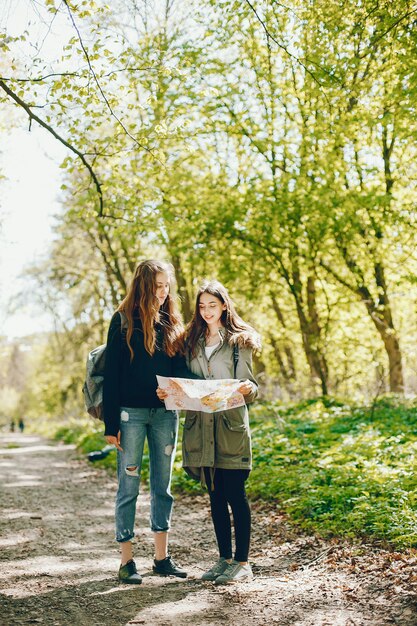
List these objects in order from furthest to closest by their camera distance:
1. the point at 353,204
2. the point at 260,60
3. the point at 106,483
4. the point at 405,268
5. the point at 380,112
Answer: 1. the point at 405,268
2. the point at 260,60
3. the point at 353,204
4. the point at 106,483
5. the point at 380,112

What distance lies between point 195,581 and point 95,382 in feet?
5.45

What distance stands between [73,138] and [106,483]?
5593 mm

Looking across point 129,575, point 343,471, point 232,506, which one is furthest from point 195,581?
point 343,471

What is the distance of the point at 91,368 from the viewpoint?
435cm

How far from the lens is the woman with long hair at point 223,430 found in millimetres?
4215

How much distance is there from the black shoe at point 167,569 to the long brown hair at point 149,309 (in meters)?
1.63

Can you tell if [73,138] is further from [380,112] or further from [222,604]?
[222,604]

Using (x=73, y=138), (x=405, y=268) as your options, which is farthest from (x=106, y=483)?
(x=405, y=268)

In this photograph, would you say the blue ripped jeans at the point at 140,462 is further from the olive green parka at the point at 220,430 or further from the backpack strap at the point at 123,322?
the backpack strap at the point at 123,322

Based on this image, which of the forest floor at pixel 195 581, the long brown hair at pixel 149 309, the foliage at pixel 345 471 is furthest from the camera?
the foliage at pixel 345 471

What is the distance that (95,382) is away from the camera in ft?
14.2

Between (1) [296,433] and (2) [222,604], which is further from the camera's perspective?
(1) [296,433]

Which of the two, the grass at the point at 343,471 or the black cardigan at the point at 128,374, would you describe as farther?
the grass at the point at 343,471

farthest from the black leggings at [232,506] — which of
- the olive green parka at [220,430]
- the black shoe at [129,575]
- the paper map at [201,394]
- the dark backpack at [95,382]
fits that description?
the dark backpack at [95,382]
